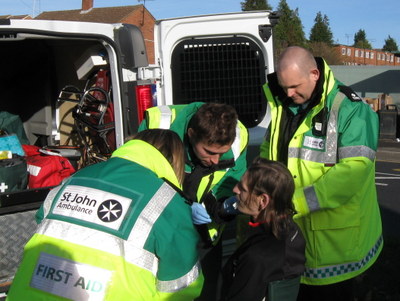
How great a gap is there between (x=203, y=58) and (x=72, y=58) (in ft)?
5.71

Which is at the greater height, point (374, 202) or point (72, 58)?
point (72, 58)

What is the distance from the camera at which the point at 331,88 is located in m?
2.66

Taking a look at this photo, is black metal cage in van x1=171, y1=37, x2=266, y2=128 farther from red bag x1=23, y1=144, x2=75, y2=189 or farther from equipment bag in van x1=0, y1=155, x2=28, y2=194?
equipment bag in van x1=0, y1=155, x2=28, y2=194

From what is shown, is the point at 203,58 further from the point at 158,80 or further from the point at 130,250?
the point at 130,250

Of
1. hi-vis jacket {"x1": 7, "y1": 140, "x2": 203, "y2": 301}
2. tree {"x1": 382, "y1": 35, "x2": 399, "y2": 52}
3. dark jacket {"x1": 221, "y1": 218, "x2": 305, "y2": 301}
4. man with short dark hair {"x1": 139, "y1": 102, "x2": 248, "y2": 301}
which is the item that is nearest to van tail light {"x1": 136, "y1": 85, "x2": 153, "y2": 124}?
man with short dark hair {"x1": 139, "y1": 102, "x2": 248, "y2": 301}

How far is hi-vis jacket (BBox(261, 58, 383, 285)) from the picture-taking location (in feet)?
8.24

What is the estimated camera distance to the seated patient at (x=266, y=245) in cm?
221

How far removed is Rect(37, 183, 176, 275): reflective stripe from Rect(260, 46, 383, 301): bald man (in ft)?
3.15

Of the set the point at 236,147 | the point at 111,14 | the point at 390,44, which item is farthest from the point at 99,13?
the point at 390,44

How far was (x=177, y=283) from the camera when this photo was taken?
75.0 inches

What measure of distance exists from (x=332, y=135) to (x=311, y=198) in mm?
→ 331

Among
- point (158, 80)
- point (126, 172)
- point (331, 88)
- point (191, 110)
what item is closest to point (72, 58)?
point (158, 80)

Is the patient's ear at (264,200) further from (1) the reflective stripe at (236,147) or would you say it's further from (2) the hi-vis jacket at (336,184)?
(1) the reflective stripe at (236,147)

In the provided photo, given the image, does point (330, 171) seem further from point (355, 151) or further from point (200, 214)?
point (200, 214)
